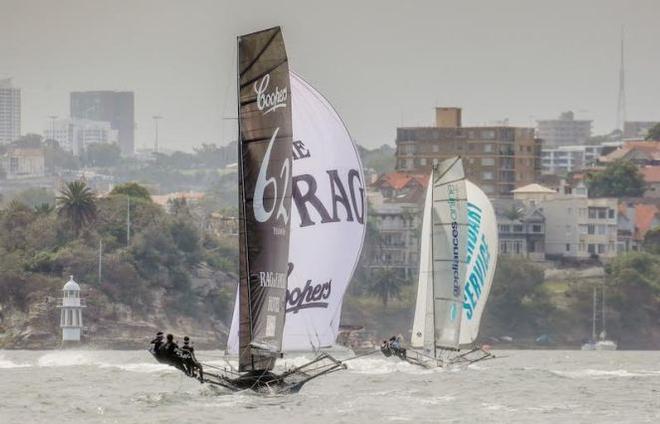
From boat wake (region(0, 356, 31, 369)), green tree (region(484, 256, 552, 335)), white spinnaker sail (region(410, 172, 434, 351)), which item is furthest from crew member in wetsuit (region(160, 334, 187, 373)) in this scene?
green tree (region(484, 256, 552, 335))

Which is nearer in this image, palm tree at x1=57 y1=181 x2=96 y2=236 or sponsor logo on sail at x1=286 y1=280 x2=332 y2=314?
sponsor logo on sail at x1=286 y1=280 x2=332 y2=314

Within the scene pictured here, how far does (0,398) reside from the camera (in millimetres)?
75312

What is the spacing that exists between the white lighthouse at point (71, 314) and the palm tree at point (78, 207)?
26296mm

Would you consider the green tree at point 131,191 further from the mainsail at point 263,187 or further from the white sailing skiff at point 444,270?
the mainsail at point 263,187

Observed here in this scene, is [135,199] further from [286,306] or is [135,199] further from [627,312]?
[286,306]

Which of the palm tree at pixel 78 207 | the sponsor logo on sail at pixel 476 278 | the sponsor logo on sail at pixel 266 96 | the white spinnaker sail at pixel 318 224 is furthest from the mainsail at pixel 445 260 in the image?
the palm tree at pixel 78 207

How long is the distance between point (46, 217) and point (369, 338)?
88.4 feet

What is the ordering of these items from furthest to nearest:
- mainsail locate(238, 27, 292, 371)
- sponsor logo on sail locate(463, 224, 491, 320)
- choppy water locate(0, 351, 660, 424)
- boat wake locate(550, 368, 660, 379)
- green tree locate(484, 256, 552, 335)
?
green tree locate(484, 256, 552, 335) < boat wake locate(550, 368, 660, 379) < sponsor logo on sail locate(463, 224, 491, 320) < choppy water locate(0, 351, 660, 424) < mainsail locate(238, 27, 292, 371)

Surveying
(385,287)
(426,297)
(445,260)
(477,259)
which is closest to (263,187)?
(445,260)

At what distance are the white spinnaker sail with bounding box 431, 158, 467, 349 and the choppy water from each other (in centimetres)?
211

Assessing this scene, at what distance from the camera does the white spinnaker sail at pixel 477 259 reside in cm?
9062

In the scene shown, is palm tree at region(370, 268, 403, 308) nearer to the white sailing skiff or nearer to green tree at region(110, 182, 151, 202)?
green tree at region(110, 182, 151, 202)

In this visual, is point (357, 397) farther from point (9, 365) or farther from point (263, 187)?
point (9, 365)

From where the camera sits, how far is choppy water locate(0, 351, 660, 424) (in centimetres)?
6800
